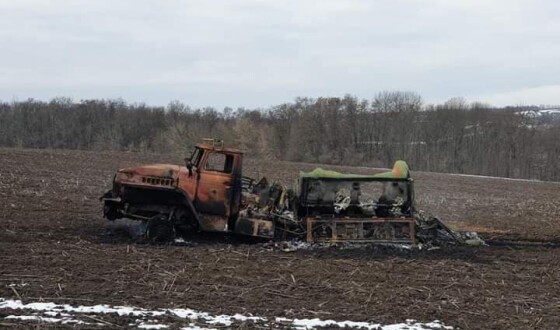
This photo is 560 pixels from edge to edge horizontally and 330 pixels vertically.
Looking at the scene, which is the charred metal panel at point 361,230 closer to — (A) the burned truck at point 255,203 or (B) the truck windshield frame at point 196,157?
(A) the burned truck at point 255,203

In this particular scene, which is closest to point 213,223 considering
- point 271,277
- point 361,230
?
point 361,230

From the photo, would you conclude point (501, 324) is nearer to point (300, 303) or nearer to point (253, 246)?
point (300, 303)

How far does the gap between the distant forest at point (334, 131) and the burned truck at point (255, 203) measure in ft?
206

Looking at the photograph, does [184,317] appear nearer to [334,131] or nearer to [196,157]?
[196,157]

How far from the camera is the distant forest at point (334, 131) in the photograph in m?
84.1

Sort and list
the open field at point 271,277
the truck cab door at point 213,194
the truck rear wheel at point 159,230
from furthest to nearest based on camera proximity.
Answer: the truck cab door at point 213,194 → the truck rear wheel at point 159,230 → the open field at point 271,277

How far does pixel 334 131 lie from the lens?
9300 centimetres

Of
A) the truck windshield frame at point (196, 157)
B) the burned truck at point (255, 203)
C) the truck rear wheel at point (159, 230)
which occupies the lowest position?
the truck rear wheel at point (159, 230)

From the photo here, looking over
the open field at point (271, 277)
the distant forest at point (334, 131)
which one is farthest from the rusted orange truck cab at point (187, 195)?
the distant forest at point (334, 131)

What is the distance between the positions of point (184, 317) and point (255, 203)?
20.5ft

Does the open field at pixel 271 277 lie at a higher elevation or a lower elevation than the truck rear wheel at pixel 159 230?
lower

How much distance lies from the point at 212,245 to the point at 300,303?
4.71 meters

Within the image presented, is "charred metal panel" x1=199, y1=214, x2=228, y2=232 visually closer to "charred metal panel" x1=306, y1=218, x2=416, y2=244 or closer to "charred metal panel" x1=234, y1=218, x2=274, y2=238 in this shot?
"charred metal panel" x1=234, y1=218, x2=274, y2=238

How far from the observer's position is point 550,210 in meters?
24.9
